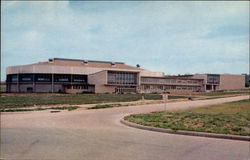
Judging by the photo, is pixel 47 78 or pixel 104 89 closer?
pixel 104 89

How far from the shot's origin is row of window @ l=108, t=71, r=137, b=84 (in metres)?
83.4

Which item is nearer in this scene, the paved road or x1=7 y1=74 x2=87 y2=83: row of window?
the paved road

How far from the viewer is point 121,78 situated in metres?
85.2

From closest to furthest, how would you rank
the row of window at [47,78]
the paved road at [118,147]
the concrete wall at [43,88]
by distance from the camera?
the paved road at [118,147] < the concrete wall at [43,88] < the row of window at [47,78]

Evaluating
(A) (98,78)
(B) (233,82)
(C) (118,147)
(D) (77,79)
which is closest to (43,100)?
(B) (233,82)

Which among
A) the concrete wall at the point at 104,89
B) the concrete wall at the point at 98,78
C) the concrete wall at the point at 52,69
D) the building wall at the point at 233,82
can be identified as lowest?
the concrete wall at the point at 104,89

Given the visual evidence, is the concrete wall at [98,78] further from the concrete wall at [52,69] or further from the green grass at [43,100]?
the green grass at [43,100]

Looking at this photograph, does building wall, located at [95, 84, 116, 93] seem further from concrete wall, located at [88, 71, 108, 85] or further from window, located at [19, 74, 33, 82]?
window, located at [19, 74, 33, 82]

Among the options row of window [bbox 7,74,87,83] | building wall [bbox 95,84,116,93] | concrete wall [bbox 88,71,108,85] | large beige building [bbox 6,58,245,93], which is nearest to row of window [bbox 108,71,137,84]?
large beige building [bbox 6,58,245,93]

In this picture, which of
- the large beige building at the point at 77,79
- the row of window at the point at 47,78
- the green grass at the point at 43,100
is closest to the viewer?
the green grass at the point at 43,100

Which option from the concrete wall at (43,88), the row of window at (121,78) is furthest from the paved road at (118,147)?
the concrete wall at (43,88)

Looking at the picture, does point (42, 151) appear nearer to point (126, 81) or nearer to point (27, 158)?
point (27, 158)

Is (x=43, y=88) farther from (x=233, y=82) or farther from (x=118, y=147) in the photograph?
(x=118, y=147)

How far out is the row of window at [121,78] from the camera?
274 ft
